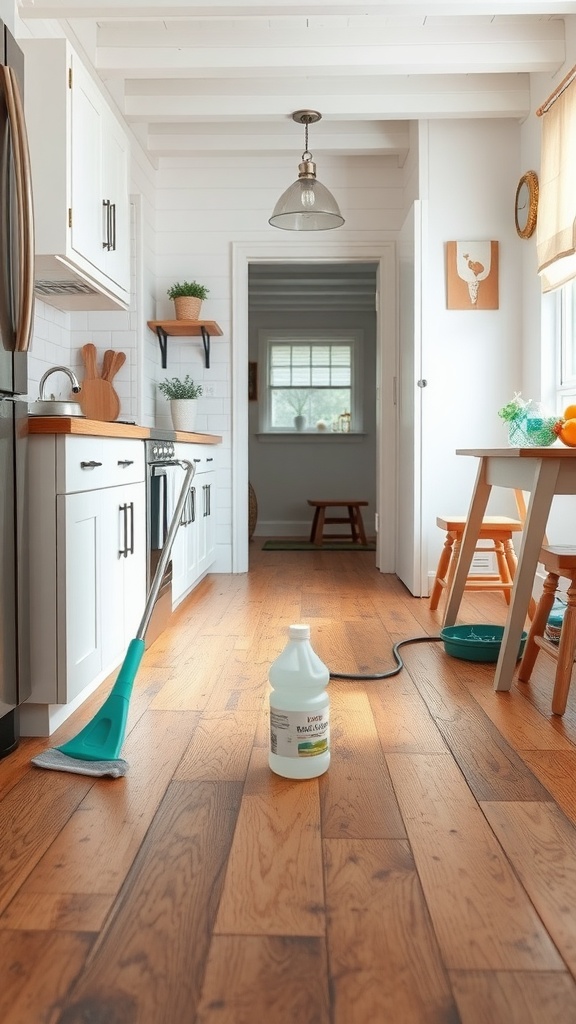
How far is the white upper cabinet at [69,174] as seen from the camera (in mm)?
2936

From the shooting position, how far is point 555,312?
4121mm

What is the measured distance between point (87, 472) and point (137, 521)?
28.1 inches

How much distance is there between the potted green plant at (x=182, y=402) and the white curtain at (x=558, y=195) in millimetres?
2198

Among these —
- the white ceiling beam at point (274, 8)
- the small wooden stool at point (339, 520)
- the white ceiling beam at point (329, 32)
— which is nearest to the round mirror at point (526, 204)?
the white ceiling beam at point (329, 32)

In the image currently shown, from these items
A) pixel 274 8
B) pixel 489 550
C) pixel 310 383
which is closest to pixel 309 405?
pixel 310 383

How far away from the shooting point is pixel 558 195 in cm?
358

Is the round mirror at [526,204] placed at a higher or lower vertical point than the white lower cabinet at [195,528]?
higher

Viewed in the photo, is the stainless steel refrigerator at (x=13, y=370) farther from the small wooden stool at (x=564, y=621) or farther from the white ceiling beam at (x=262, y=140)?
the white ceiling beam at (x=262, y=140)

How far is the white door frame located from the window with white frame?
3.04 m

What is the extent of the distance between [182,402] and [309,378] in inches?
142

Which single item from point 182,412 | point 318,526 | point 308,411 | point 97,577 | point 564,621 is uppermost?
point 308,411

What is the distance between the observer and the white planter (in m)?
5.10

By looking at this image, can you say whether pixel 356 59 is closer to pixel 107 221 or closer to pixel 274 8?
pixel 274 8

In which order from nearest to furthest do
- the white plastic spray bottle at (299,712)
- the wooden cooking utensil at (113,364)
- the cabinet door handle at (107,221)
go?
the white plastic spray bottle at (299,712)
the cabinet door handle at (107,221)
the wooden cooking utensil at (113,364)
